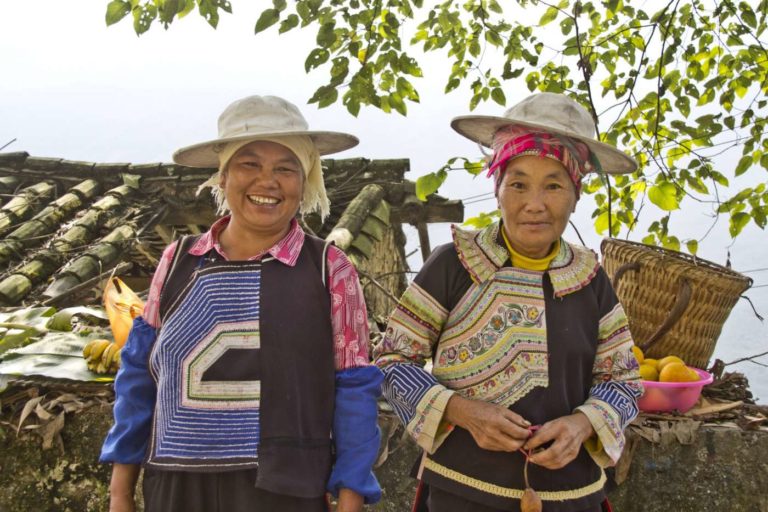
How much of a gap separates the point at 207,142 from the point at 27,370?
1.48m

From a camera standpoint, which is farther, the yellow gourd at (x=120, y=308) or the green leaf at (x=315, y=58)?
the green leaf at (x=315, y=58)

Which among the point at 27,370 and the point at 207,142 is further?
the point at 27,370

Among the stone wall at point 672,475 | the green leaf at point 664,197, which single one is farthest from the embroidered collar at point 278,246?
the green leaf at point 664,197

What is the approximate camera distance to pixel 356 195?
17.1 ft

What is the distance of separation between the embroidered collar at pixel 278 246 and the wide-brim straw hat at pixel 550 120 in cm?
52

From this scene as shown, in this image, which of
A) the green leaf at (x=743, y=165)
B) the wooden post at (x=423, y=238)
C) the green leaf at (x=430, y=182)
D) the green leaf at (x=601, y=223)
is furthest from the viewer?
the wooden post at (x=423, y=238)

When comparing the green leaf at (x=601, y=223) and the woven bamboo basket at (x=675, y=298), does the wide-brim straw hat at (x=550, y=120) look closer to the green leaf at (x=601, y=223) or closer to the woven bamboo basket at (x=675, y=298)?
the woven bamboo basket at (x=675, y=298)

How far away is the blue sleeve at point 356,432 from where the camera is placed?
5.14 ft

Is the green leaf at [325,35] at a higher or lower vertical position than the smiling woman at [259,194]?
higher

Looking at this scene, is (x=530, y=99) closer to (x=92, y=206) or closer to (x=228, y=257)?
(x=228, y=257)

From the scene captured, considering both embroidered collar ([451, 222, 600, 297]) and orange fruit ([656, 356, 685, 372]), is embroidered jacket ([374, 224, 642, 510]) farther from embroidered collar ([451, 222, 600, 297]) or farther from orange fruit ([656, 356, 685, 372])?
orange fruit ([656, 356, 685, 372])

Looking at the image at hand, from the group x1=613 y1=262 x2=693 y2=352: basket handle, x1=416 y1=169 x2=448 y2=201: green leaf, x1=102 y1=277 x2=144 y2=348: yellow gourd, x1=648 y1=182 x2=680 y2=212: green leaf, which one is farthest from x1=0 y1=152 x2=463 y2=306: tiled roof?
x1=613 y1=262 x2=693 y2=352: basket handle

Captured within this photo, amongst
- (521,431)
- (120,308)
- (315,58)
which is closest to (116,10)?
(315,58)

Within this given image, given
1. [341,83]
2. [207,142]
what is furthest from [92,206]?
[207,142]
